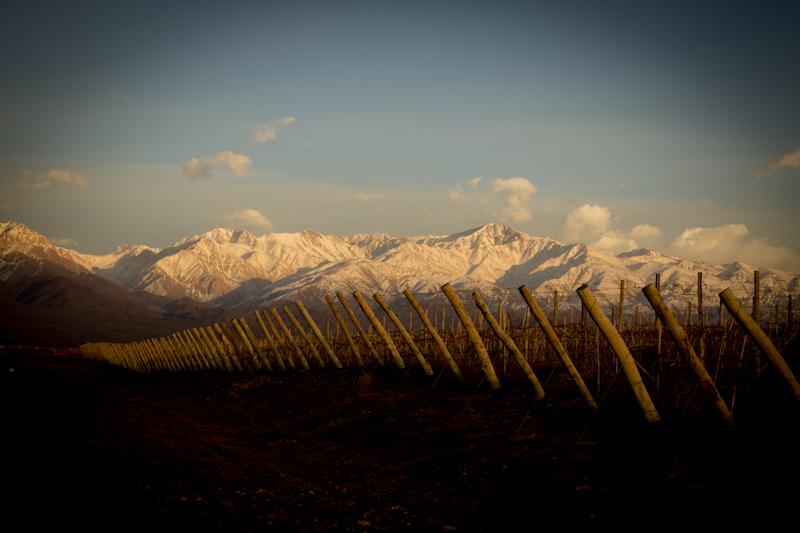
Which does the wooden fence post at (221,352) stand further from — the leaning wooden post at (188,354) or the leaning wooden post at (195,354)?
the leaning wooden post at (188,354)

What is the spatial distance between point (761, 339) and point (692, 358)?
66cm

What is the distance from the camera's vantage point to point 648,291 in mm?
5859

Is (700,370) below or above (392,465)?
above

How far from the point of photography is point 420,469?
255 inches

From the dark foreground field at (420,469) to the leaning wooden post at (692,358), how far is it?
0.29 meters

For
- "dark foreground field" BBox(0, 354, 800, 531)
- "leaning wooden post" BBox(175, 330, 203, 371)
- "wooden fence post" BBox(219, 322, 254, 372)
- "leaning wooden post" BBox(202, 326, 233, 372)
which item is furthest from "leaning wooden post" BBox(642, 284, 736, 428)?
"leaning wooden post" BBox(175, 330, 203, 371)

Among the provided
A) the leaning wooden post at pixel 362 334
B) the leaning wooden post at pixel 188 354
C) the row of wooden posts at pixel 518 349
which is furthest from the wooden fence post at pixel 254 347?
the leaning wooden post at pixel 188 354

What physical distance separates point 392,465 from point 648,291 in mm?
3744

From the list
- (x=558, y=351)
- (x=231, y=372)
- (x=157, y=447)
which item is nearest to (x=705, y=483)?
(x=558, y=351)

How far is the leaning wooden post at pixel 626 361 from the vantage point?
6.35 m

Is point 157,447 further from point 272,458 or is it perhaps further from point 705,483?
point 705,483

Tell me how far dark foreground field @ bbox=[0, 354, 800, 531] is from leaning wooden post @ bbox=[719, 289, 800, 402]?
0.51 m

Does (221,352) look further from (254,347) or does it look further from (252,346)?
(254,347)

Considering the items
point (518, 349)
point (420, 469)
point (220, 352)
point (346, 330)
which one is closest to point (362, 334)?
point (346, 330)
